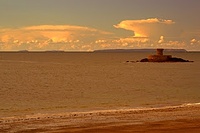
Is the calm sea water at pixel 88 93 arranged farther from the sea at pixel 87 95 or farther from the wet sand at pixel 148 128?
the wet sand at pixel 148 128

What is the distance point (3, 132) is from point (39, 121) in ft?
9.89

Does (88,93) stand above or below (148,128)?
below

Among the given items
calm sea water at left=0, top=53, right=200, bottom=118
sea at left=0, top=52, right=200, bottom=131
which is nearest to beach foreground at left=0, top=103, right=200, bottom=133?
sea at left=0, top=52, right=200, bottom=131

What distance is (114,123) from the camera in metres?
17.5

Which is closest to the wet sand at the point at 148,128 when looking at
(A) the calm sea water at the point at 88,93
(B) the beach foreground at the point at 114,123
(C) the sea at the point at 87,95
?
(B) the beach foreground at the point at 114,123

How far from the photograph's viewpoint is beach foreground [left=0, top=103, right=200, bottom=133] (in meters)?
15.7

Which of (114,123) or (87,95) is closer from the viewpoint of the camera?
(114,123)

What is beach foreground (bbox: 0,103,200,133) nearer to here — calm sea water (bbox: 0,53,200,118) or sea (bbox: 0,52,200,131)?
sea (bbox: 0,52,200,131)

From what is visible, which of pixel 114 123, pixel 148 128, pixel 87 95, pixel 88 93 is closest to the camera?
pixel 148 128

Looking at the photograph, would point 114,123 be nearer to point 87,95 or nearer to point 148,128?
point 148,128

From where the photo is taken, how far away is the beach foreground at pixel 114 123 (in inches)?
620

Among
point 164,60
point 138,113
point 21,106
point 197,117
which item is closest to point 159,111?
point 138,113

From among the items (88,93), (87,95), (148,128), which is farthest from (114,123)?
(88,93)

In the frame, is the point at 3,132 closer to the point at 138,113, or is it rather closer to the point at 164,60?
the point at 138,113
